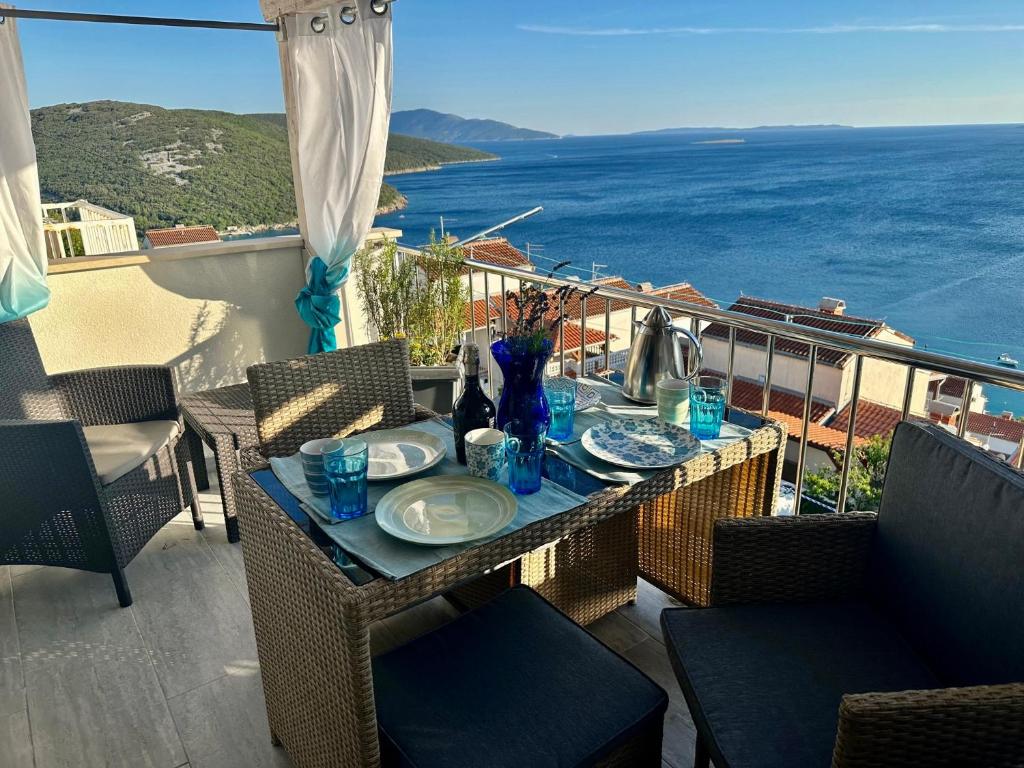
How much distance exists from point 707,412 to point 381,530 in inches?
34.7

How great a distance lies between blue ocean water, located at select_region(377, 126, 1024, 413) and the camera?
3123 cm

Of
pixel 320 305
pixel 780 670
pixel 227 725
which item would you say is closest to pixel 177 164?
pixel 320 305

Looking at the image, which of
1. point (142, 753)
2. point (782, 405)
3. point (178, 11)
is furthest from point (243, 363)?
point (782, 405)

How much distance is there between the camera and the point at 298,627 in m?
1.35

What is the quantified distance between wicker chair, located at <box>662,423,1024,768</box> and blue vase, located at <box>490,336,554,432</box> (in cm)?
47

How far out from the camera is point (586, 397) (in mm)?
1977

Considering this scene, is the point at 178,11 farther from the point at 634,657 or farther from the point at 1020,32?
the point at 1020,32

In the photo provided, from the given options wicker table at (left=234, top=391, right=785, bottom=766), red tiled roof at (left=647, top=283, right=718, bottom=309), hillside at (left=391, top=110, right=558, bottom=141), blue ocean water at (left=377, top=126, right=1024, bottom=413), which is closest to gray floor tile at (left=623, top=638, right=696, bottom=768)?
wicker table at (left=234, top=391, right=785, bottom=766)

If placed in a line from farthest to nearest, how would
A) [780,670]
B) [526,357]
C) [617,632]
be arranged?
[617,632] → [526,357] → [780,670]

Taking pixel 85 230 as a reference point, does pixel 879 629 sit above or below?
below

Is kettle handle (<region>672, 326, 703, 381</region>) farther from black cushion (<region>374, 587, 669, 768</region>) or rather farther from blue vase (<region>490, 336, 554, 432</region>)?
black cushion (<region>374, 587, 669, 768</region>)

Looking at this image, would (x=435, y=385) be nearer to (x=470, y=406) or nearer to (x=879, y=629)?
(x=470, y=406)

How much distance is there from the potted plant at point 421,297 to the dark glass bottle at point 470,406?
6.78ft

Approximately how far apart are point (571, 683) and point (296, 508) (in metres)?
0.66
